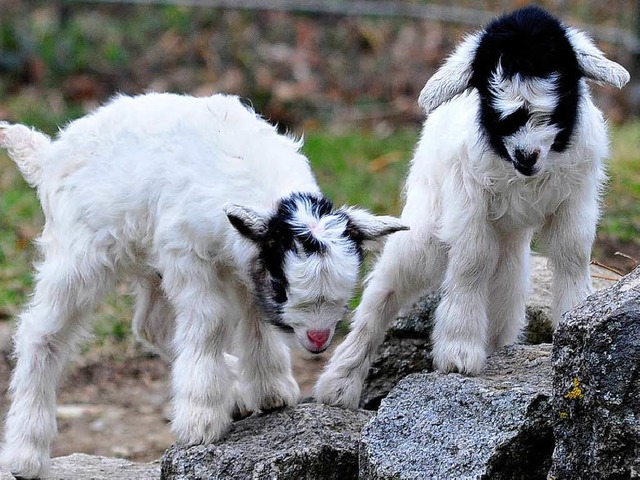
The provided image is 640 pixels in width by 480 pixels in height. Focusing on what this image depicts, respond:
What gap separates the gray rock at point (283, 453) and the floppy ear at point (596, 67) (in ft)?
6.12

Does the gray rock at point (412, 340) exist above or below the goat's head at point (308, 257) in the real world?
below

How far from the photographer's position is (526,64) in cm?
484

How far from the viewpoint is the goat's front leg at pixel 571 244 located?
5188 mm

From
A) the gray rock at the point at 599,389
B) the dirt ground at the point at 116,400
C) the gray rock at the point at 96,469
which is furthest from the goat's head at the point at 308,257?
the dirt ground at the point at 116,400

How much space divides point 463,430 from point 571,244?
1.09 meters

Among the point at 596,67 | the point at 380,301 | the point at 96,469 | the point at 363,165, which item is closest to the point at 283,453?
the point at 380,301

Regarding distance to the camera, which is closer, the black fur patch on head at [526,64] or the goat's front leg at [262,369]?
the black fur patch on head at [526,64]

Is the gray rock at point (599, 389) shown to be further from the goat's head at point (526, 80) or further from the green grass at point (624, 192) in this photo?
the green grass at point (624, 192)

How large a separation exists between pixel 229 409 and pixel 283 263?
101 centimetres

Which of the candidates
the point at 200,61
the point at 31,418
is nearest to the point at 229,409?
the point at 31,418

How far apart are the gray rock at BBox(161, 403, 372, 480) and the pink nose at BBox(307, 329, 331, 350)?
466 mm

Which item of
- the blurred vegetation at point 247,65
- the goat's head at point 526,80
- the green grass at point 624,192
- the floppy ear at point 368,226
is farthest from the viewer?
the blurred vegetation at point 247,65

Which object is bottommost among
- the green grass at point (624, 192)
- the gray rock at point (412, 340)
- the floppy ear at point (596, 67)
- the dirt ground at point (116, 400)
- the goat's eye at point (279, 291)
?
the dirt ground at point (116, 400)

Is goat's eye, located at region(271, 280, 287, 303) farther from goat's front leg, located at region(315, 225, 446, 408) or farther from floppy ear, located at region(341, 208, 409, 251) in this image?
goat's front leg, located at region(315, 225, 446, 408)
